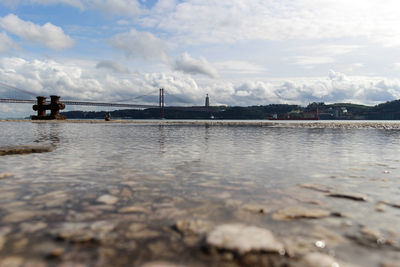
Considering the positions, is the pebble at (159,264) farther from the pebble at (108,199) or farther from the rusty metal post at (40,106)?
the rusty metal post at (40,106)

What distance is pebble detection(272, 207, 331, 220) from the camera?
3.09 meters

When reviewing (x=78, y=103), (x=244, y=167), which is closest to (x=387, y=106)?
(x=78, y=103)

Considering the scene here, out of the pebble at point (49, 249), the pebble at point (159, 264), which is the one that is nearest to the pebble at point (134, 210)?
the pebble at point (49, 249)

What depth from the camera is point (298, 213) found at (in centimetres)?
321

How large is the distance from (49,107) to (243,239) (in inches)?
2232

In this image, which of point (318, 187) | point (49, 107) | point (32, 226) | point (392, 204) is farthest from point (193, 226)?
point (49, 107)

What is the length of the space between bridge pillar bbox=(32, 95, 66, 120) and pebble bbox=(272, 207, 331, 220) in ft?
179

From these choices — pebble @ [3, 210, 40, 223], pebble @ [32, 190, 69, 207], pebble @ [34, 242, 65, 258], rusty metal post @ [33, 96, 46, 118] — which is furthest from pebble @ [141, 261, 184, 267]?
rusty metal post @ [33, 96, 46, 118]

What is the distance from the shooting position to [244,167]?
6.31 meters

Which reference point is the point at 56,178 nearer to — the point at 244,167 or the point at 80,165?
the point at 80,165

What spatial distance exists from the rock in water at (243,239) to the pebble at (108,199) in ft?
5.18

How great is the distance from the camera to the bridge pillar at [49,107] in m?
50.3

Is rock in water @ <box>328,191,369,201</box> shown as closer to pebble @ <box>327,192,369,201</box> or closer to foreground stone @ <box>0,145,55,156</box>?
pebble @ <box>327,192,369,201</box>

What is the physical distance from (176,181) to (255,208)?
1.85 meters
